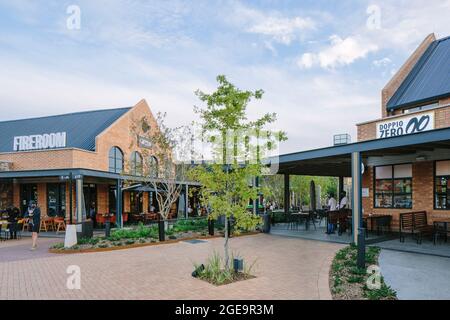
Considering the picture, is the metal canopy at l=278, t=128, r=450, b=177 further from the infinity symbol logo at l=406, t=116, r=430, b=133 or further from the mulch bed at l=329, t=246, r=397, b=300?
the mulch bed at l=329, t=246, r=397, b=300

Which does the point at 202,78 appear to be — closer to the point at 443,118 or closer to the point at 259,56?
the point at 259,56

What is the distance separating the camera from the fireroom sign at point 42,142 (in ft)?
66.9

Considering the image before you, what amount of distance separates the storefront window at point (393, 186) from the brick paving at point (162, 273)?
408cm

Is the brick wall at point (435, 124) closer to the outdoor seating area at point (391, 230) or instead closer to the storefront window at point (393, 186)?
the storefront window at point (393, 186)

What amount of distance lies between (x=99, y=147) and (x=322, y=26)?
48.0ft

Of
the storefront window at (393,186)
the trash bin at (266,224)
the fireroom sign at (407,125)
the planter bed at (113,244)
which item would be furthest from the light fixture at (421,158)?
the planter bed at (113,244)

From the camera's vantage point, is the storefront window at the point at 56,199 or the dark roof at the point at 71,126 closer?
the storefront window at the point at 56,199

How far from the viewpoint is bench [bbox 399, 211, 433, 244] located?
10.8m

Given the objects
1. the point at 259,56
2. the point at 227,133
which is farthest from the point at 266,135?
the point at 259,56

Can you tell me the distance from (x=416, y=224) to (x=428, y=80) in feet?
21.9

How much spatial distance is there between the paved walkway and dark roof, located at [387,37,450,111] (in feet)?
24.3

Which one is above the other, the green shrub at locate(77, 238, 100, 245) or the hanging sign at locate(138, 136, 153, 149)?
the hanging sign at locate(138, 136, 153, 149)

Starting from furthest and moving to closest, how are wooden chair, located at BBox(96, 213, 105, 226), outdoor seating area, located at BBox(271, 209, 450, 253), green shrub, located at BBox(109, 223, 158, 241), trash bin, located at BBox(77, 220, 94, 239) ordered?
1. wooden chair, located at BBox(96, 213, 105, 226)
2. green shrub, located at BBox(109, 223, 158, 241)
3. trash bin, located at BBox(77, 220, 94, 239)
4. outdoor seating area, located at BBox(271, 209, 450, 253)

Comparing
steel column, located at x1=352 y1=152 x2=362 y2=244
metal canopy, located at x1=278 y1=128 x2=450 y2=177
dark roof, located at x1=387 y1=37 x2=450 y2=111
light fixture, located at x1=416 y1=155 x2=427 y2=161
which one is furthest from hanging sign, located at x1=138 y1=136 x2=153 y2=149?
light fixture, located at x1=416 y1=155 x2=427 y2=161
